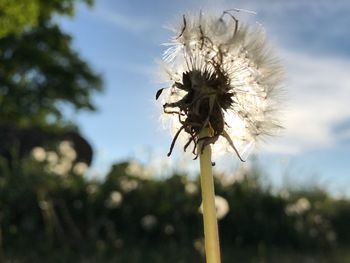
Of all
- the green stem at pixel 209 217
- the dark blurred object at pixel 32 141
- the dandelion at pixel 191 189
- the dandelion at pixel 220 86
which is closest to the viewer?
the green stem at pixel 209 217

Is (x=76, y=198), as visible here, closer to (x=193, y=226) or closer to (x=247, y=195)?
(x=193, y=226)

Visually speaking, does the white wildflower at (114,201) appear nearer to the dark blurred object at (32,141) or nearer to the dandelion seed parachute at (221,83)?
the dark blurred object at (32,141)

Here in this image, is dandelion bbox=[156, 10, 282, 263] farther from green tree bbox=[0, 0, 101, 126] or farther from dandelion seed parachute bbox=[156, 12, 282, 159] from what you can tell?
green tree bbox=[0, 0, 101, 126]

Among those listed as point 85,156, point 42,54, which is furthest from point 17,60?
point 85,156

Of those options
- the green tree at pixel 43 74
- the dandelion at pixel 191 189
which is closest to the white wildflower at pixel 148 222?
the dandelion at pixel 191 189

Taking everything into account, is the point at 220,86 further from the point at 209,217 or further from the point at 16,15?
the point at 16,15

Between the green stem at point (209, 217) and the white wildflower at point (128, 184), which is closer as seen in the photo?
the green stem at point (209, 217)
